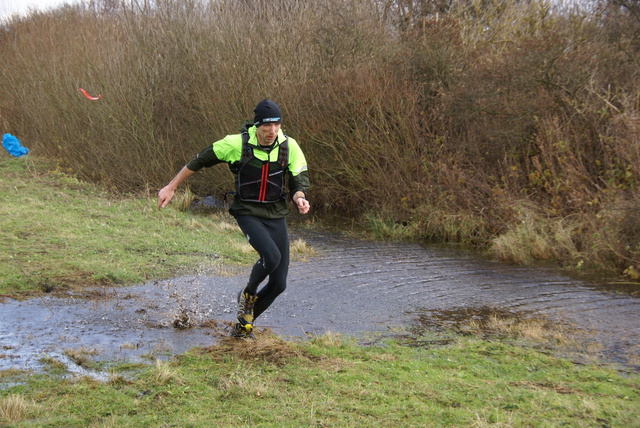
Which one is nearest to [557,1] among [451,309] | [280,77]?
[280,77]

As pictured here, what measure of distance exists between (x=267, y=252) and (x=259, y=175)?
698mm

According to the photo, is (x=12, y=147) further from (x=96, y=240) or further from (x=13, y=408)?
(x=13, y=408)

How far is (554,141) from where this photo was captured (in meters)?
14.3

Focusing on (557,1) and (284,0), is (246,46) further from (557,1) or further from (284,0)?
(557,1)

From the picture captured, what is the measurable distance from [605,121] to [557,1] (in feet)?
14.2

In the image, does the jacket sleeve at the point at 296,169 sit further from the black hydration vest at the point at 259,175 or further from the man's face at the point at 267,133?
the man's face at the point at 267,133

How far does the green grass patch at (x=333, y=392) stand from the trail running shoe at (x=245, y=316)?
242 millimetres

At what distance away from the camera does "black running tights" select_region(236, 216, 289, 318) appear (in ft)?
20.1

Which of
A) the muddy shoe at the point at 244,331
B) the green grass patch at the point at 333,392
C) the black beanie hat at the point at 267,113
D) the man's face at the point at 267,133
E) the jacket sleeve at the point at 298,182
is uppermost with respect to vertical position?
the black beanie hat at the point at 267,113

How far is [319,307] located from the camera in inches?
311

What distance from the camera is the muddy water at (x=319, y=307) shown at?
6098 mm

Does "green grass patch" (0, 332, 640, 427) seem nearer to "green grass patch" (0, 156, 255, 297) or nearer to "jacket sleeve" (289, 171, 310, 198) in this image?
"jacket sleeve" (289, 171, 310, 198)

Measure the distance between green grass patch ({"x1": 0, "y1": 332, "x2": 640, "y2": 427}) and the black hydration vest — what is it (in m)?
1.33

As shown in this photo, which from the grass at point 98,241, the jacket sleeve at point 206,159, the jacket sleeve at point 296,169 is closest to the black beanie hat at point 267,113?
the jacket sleeve at point 296,169
